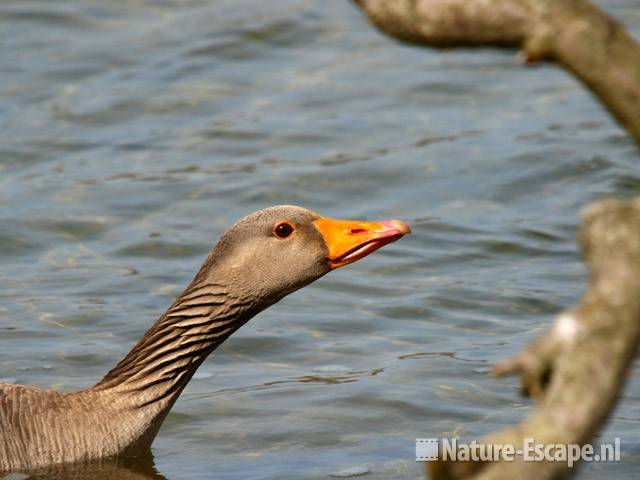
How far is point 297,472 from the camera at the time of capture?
28.4ft

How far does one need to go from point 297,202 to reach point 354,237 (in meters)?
6.57

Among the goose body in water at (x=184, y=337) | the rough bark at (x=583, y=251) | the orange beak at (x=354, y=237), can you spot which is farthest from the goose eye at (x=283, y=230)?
the rough bark at (x=583, y=251)

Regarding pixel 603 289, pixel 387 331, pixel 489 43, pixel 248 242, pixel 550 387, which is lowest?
pixel 387 331

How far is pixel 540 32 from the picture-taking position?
13.1 feet

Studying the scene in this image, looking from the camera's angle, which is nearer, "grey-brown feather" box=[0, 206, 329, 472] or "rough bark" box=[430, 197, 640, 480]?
"rough bark" box=[430, 197, 640, 480]

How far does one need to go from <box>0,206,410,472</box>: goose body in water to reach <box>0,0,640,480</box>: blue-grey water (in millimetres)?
627

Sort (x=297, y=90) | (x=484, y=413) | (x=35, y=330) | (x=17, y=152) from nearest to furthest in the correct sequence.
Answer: (x=484, y=413)
(x=35, y=330)
(x=17, y=152)
(x=297, y=90)

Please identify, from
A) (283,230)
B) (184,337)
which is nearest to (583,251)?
(283,230)

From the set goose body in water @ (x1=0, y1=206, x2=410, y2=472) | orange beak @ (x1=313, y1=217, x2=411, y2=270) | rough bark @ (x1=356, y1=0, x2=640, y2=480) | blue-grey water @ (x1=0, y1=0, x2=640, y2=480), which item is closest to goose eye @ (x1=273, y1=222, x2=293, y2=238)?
goose body in water @ (x1=0, y1=206, x2=410, y2=472)

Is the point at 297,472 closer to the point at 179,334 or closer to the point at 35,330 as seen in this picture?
the point at 179,334

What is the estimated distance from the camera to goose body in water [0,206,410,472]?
822cm

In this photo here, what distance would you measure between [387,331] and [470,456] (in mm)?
7447

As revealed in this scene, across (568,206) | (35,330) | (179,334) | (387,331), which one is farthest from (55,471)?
(568,206)

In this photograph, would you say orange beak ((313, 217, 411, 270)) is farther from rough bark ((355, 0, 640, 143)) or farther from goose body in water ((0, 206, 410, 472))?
rough bark ((355, 0, 640, 143))
